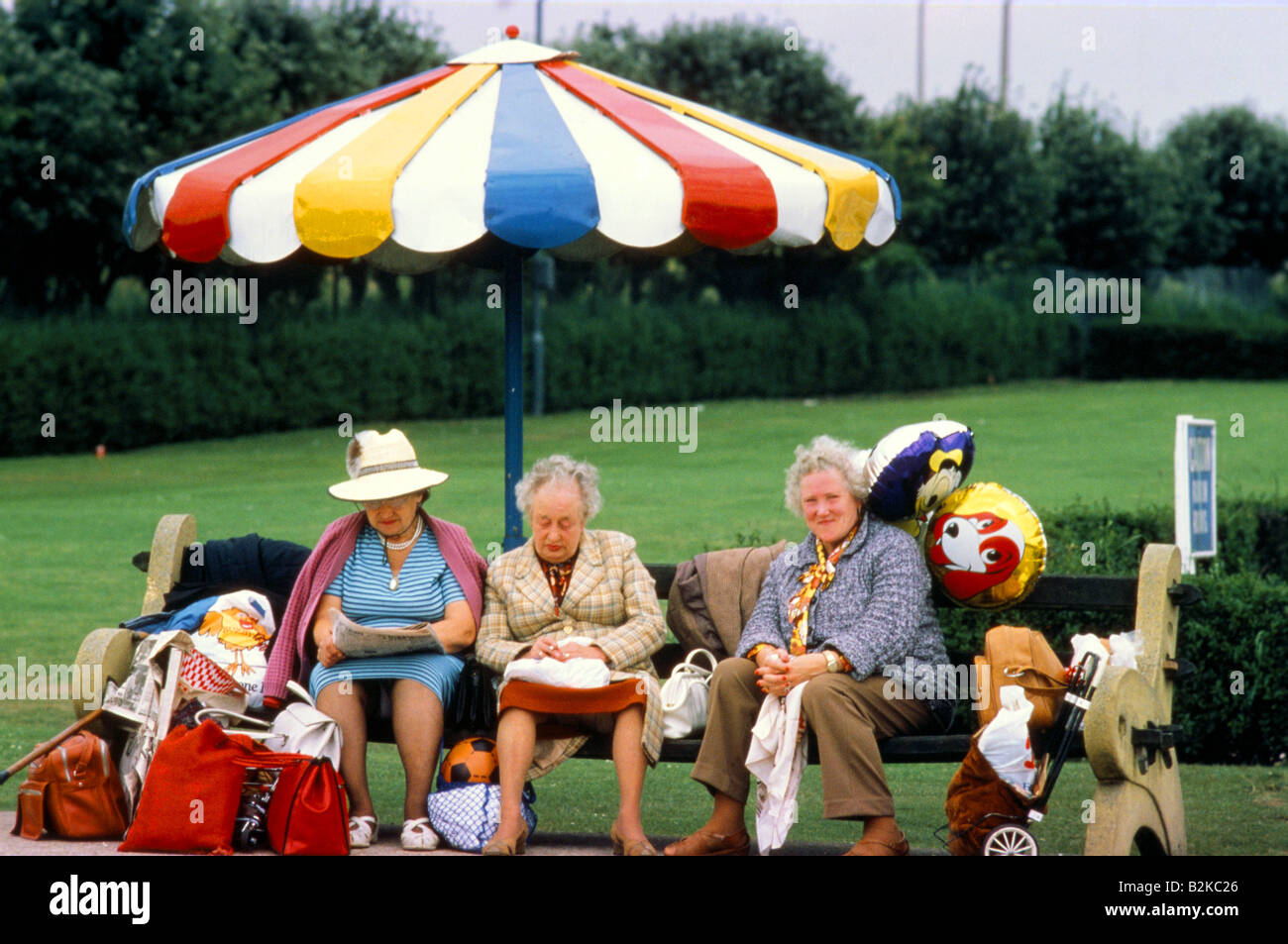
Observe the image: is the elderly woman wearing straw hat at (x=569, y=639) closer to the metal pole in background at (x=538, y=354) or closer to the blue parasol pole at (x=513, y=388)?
the blue parasol pole at (x=513, y=388)

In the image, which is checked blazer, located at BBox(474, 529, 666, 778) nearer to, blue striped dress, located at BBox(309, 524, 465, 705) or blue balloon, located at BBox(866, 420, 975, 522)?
blue striped dress, located at BBox(309, 524, 465, 705)

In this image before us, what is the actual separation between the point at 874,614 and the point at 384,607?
158 centimetres

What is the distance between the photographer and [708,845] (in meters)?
4.86

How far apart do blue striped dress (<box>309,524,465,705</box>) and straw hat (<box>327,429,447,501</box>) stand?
0.20 m

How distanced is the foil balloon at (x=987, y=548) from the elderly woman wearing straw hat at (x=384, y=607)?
1515 mm

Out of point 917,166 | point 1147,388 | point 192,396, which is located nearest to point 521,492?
point 192,396

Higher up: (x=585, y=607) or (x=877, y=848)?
(x=585, y=607)

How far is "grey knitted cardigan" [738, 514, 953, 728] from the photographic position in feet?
16.3

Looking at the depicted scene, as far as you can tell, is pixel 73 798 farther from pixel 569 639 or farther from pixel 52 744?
pixel 569 639

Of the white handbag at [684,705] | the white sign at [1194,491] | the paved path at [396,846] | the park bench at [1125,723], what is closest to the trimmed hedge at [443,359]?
the white sign at [1194,491]

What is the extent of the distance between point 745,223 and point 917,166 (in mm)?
30442

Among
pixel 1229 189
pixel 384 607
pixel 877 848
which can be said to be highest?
pixel 1229 189

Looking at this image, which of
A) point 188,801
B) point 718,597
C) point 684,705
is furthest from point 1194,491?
point 188,801

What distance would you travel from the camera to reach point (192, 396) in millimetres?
22703
